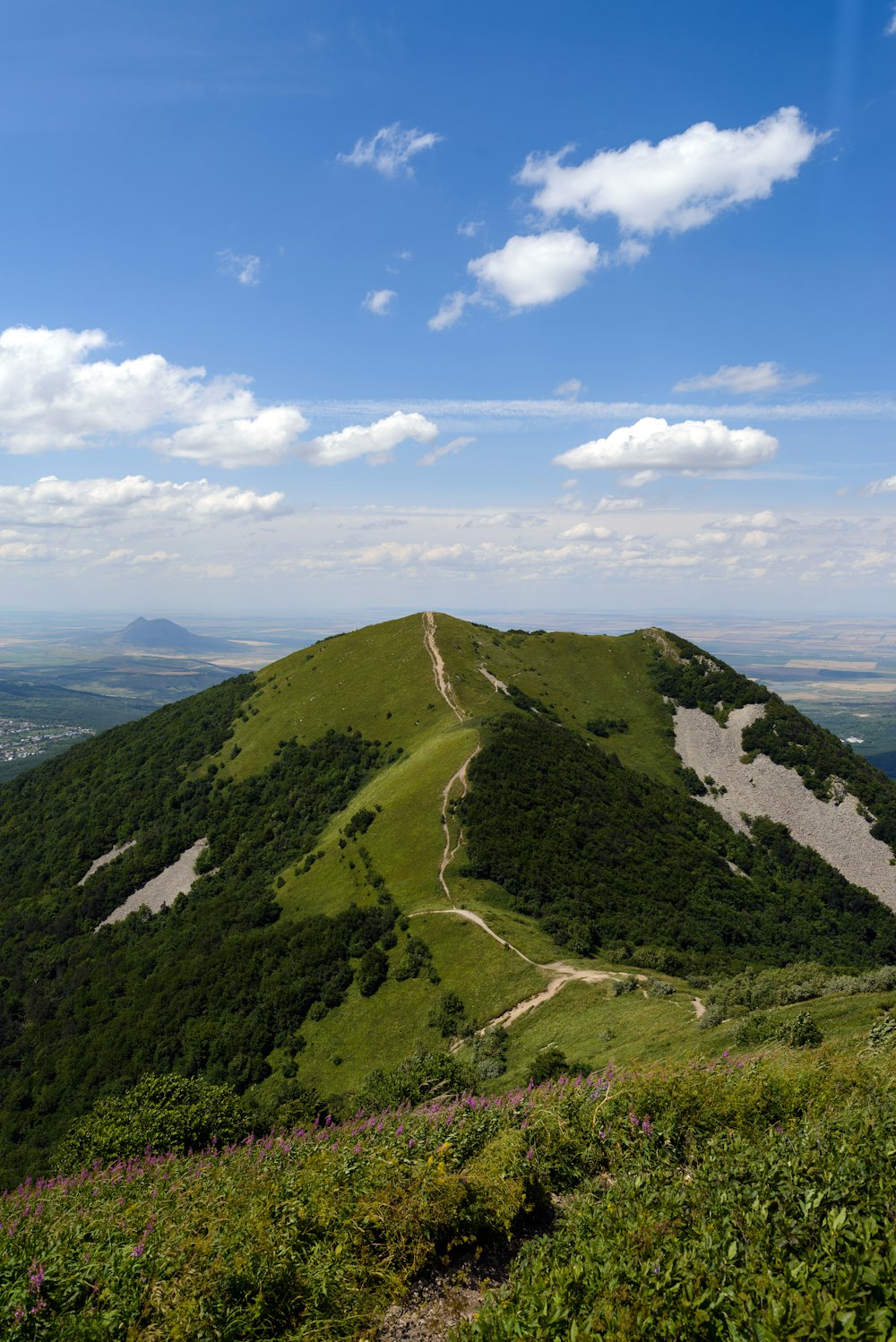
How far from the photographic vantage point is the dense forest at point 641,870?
71312 mm

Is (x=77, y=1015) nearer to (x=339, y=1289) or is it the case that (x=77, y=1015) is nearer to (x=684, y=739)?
(x=339, y=1289)

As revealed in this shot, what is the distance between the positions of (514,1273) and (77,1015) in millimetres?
92210

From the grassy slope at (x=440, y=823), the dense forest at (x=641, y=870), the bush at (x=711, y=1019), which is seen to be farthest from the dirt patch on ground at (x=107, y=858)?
the bush at (x=711, y=1019)

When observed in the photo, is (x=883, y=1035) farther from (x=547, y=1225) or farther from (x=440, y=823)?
(x=440, y=823)

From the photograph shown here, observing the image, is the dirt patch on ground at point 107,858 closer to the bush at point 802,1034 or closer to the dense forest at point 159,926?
the dense forest at point 159,926

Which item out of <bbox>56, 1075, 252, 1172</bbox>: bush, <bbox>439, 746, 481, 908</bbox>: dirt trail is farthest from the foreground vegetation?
<bbox>439, 746, 481, 908</bbox>: dirt trail

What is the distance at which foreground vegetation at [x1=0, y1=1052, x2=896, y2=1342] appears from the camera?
10.2m

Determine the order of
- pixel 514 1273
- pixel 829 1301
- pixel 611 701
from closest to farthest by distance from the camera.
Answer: pixel 829 1301, pixel 514 1273, pixel 611 701

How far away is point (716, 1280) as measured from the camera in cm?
1038

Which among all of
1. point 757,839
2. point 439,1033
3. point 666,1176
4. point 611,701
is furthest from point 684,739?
point 666,1176

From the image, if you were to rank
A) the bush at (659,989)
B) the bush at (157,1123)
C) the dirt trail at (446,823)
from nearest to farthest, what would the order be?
1. the bush at (157,1123)
2. the bush at (659,989)
3. the dirt trail at (446,823)

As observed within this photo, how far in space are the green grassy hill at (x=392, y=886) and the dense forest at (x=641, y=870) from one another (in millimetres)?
407

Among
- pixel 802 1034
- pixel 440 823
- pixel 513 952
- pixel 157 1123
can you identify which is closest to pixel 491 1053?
pixel 513 952

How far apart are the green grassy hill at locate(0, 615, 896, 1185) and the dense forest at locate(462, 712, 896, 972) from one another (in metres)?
0.41
